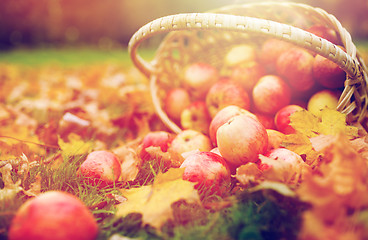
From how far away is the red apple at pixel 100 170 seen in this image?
1265 millimetres

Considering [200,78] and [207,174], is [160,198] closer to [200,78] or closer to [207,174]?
[207,174]

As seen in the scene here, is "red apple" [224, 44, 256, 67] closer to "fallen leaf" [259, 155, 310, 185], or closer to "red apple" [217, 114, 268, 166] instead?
"red apple" [217, 114, 268, 166]

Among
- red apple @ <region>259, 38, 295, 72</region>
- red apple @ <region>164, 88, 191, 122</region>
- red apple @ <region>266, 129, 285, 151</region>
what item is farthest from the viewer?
red apple @ <region>164, 88, 191, 122</region>

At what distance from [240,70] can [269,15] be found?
1.23ft

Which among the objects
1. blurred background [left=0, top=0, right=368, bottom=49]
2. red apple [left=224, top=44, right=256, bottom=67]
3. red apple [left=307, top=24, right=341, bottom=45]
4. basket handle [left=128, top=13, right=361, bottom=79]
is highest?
basket handle [left=128, top=13, right=361, bottom=79]

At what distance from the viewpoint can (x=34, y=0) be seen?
796cm

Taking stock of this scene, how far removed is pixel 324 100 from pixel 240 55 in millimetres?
617

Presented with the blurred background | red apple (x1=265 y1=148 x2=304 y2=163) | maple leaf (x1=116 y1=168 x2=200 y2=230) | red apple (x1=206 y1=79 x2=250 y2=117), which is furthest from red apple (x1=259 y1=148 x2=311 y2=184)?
the blurred background

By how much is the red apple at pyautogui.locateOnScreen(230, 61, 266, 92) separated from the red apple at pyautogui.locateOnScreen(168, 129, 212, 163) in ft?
1.53

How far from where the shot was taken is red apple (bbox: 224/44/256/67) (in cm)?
190

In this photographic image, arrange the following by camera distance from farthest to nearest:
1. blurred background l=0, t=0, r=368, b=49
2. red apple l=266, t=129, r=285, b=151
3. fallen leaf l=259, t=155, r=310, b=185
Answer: blurred background l=0, t=0, r=368, b=49
red apple l=266, t=129, r=285, b=151
fallen leaf l=259, t=155, r=310, b=185

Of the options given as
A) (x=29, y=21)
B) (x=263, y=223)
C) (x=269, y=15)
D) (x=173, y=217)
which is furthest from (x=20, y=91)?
(x=29, y=21)

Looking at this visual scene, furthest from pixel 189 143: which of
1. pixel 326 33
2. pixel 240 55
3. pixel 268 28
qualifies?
pixel 326 33

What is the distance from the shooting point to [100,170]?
1271 mm
